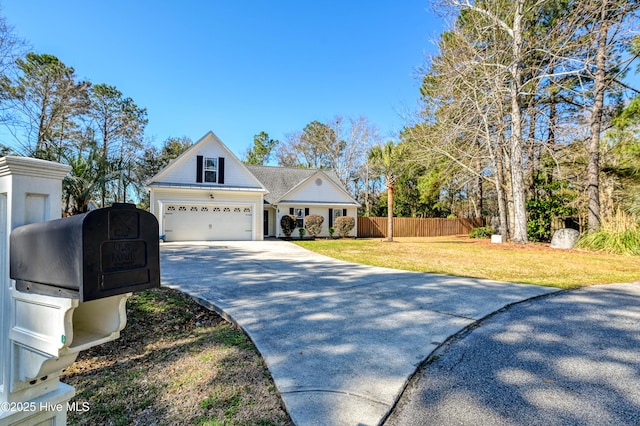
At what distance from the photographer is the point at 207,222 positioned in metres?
16.7

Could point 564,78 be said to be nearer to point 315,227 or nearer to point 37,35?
point 315,227

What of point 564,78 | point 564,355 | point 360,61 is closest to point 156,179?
point 360,61

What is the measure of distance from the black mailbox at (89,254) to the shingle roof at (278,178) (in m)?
19.5

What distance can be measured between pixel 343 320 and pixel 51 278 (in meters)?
3.28

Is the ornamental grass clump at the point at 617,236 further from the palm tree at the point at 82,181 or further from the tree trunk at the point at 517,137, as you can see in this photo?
the palm tree at the point at 82,181

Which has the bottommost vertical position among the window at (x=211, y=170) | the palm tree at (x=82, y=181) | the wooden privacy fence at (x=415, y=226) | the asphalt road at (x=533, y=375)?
the asphalt road at (x=533, y=375)

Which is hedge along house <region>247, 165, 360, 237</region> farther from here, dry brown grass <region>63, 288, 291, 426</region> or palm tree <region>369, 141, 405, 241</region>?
dry brown grass <region>63, 288, 291, 426</region>

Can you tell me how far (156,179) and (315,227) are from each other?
918 centimetres

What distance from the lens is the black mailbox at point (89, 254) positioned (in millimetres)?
928

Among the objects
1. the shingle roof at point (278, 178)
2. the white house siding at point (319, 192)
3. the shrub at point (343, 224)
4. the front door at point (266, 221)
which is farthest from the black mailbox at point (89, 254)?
the front door at point (266, 221)

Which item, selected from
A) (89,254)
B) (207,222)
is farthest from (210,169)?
(89,254)

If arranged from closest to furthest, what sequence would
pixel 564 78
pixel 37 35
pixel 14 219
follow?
pixel 14 219 → pixel 37 35 → pixel 564 78

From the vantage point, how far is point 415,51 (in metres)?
15.3

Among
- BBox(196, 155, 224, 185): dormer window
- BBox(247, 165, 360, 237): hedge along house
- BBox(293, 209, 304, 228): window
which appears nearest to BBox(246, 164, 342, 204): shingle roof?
BBox(247, 165, 360, 237): hedge along house
